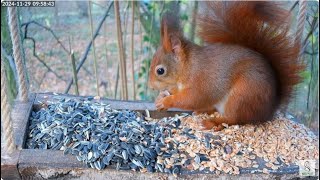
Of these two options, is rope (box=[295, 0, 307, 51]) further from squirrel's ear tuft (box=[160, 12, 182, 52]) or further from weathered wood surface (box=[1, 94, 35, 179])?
weathered wood surface (box=[1, 94, 35, 179])

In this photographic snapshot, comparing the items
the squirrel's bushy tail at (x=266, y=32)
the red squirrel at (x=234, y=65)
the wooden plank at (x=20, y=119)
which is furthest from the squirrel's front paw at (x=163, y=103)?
the wooden plank at (x=20, y=119)

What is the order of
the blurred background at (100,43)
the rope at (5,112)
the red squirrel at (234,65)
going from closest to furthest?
the rope at (5,112), the red squirrel at (234,65), the blurred background at (100,43)

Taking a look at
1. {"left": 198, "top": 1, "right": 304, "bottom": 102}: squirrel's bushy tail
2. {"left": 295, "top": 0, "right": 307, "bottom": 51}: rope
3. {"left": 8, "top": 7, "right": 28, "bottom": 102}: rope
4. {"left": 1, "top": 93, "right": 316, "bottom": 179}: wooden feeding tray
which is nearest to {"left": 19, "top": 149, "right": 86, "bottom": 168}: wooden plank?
{"left": 1, "top": 93, "right": 316, "bottom": 179}: wooden feeding tray

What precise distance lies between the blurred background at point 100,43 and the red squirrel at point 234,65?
0.32 meters

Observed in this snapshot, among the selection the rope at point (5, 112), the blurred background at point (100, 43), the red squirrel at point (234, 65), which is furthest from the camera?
the blurred background at point (100, 43)

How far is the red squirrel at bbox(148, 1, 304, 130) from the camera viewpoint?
4.10 feet

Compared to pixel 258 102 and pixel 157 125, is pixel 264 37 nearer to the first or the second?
pixel 258 102

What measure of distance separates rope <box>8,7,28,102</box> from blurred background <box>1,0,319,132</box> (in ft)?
1.20

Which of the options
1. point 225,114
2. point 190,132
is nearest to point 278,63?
point 225,114

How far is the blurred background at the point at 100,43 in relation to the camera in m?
1.94

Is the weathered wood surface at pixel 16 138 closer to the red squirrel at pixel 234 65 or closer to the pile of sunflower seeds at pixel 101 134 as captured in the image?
the pile of sunflower seeds at pixel 101 134

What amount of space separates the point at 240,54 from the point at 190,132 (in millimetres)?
275

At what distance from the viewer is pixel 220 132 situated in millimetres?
1261

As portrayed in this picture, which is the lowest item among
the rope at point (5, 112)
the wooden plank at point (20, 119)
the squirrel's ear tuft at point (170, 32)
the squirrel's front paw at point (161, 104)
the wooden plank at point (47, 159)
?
the wooden plank at point (47, 159)
